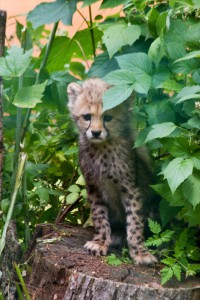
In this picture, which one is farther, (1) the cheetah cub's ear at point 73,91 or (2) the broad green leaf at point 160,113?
(1) the cheetah cub's ear at point 73,91

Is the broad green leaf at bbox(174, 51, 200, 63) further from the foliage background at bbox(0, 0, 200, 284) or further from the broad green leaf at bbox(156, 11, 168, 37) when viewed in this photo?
the broad green leaf at bbox(156, 11, 168, 37)

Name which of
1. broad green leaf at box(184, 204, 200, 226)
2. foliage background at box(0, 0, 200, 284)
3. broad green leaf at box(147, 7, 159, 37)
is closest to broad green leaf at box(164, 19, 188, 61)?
foliage background at box(0, 0, 200, 284)

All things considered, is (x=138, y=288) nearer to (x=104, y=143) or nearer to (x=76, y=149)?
(x=104, y=143)

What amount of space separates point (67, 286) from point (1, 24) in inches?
54.6

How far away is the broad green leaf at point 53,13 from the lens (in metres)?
3.99

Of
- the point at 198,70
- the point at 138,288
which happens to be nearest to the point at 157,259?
the point at 138,288

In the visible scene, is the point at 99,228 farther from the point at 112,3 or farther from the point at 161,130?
the point at 112,3

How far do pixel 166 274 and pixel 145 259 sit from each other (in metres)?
0.33

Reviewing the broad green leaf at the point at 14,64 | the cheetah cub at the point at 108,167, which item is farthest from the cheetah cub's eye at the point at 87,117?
the broad green leaf at the point at 14,64

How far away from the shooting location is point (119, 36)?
3586mm

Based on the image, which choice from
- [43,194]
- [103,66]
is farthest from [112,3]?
[43,194]

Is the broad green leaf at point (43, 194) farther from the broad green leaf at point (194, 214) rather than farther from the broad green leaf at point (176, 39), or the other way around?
the broad green leaf at point (176, 39)

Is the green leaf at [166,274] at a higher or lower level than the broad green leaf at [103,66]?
lower

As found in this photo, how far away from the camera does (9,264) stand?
404cm
